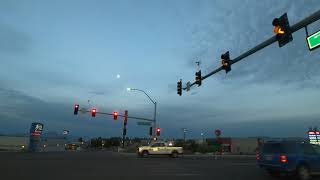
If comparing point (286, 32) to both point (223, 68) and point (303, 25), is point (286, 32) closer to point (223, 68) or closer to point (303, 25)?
point (303, 25)

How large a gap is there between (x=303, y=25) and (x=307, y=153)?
20.3 feet

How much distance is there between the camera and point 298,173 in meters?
17.2

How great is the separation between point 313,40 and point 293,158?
17.6 ft

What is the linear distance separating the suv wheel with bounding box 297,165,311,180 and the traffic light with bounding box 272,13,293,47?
18.8 ft

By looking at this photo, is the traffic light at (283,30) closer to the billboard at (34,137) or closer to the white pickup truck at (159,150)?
the white pickup truck at (159,150)

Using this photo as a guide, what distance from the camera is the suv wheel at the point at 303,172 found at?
17266 millimetres

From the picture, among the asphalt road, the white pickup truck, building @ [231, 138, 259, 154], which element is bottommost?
the asphalt road

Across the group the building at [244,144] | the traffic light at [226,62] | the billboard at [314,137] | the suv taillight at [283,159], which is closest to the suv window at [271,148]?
the suv taillight at [283,159]

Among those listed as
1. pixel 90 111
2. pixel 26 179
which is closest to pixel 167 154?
pixel 90 111

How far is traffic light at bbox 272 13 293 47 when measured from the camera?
16.0 metres

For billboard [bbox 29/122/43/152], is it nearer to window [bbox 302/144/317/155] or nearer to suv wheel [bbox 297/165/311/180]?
window [bbox 302/144/317/155]

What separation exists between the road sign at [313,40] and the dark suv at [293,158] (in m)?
4.64

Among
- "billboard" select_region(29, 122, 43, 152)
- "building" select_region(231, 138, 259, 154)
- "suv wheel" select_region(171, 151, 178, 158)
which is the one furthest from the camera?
"building" select_region(231, 138, 259, 154)

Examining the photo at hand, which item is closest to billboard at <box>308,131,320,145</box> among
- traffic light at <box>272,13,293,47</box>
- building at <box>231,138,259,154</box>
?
traffic light at <box>272,13,293,47</box>
